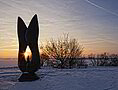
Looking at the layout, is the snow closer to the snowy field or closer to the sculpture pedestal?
the snowy field

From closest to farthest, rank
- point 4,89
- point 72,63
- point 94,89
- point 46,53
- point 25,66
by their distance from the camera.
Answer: point 94,89, point 4,89, point 25,66, point 72,63, point 46,53

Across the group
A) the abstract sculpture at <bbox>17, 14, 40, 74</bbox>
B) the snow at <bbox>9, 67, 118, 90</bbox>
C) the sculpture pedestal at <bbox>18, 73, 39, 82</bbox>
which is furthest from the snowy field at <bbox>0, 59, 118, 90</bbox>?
the abstract sculpture at <bbox>17, 14, 40, 74</bbox>

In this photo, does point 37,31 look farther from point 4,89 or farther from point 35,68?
point 4,89

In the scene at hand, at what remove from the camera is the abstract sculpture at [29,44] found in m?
14.7

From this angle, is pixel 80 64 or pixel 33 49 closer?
pixel 33 49

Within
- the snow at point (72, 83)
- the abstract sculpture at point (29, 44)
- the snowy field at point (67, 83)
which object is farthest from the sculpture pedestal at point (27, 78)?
the snow at point (72, 83)

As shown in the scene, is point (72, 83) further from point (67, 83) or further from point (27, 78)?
point (27, 78)

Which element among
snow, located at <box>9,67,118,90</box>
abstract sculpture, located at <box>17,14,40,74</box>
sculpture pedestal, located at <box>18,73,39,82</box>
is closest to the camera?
snow, located at <box>9,67,118,90</box>

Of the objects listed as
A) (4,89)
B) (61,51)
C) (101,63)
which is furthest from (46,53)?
(4,89)

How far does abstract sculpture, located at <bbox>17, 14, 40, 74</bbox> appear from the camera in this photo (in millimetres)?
14742

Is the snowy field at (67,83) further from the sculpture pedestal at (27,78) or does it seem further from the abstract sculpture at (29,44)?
the abstract sculpture at (29,44)

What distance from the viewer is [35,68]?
14758 millimetres

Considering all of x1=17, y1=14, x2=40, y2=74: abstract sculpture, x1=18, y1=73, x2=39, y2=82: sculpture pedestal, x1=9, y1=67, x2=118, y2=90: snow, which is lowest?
x1=9, y1=67, x2=118, y2=90: snow

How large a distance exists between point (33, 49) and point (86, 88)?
5475 millimetres
